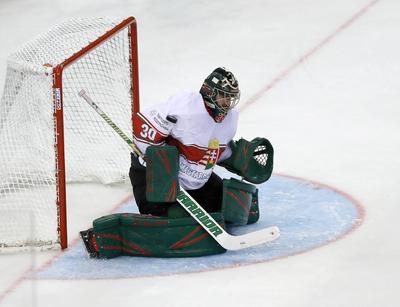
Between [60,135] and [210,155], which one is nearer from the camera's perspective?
[60,135]

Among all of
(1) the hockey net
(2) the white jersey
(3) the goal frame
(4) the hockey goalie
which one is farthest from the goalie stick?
(1) the hockey net

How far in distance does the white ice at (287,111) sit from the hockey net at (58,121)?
19cm

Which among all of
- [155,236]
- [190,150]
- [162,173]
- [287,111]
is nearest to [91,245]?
[155,236]

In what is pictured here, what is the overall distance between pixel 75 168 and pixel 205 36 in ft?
7.04

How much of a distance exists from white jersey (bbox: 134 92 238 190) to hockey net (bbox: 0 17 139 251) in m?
0.31

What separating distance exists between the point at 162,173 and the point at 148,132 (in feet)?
0.57

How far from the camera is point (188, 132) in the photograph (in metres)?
4.12

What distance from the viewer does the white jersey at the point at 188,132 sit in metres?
4.08

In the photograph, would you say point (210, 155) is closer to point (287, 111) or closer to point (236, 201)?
point (236, 201)

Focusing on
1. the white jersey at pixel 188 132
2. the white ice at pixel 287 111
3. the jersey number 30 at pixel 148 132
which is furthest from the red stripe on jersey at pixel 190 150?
the white ice at pixel 287 111

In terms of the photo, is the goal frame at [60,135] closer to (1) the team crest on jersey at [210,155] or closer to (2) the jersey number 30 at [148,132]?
(2) the jersey number 30 at [148,132]

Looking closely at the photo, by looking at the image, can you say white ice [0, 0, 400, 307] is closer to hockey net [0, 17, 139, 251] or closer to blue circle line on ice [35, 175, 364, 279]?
blue circle line on ice [35, 175, 364, 279]

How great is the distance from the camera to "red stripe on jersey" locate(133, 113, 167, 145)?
407 centimetres

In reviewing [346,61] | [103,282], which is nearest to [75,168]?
[103,282]
